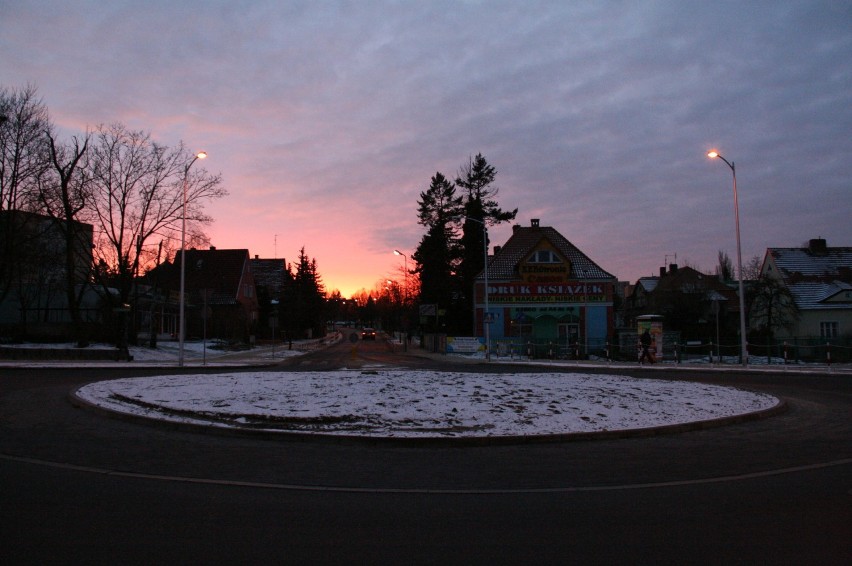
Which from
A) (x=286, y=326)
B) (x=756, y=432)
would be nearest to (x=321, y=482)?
(x=756, y=432)

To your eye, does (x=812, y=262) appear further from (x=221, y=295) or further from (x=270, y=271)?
(x=270, y=271)

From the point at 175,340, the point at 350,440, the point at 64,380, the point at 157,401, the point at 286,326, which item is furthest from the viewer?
the point at 286,326

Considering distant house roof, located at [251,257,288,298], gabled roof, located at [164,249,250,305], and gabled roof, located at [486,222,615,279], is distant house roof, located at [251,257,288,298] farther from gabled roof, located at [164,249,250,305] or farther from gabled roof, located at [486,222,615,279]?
gabled roof, located at [486,222,615,279]

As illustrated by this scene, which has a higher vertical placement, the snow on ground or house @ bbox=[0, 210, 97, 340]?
house @ bbox=[0, 210, 97, 340]

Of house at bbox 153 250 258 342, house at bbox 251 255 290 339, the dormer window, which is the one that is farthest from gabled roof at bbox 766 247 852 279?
house at bbox 251 255 290 339

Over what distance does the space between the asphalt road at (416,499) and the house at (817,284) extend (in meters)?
45.4

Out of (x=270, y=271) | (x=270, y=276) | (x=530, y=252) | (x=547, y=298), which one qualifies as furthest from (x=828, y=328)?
(x=270, y=271)

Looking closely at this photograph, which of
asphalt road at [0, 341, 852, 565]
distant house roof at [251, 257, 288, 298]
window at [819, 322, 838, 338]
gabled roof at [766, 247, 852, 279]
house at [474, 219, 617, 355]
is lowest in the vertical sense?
asphalt road at [0, 341, 852, 565]

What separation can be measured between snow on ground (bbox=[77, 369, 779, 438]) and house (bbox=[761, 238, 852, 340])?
40.1m

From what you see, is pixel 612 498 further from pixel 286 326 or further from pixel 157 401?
pixel 286 326

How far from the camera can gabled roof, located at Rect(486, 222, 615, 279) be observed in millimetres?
53938

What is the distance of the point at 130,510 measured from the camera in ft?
20.5

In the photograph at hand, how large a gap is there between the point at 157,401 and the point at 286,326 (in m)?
57.9

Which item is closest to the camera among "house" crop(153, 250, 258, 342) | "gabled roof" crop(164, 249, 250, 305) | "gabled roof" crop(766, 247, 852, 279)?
"gabled roof" crop(766, 247, 852, 279)
